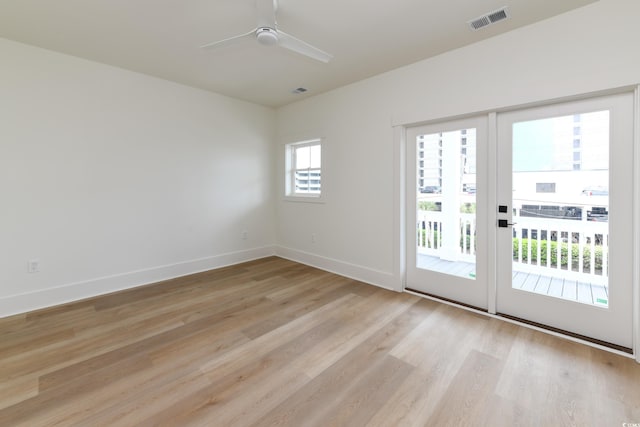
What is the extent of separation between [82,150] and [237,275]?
2430 mm

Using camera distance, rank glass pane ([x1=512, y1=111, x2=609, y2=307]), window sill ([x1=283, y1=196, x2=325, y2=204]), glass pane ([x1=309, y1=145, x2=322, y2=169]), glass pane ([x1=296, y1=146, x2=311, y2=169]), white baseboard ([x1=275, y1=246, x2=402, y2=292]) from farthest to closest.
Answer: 1. glass pane ([x1=296, y1=146, x2=311, y2=169])
2. glass pane ([x1=309, y1=145, x2=322, y2=169])
3. window sill ([x1=283, y1=196, x2=325, y2=204])
4. white baseboard ([x1=275, y1=246, x2=402, y2=292])
5. glass pane ([x1=512, y1=111, x2=609, y2=307])

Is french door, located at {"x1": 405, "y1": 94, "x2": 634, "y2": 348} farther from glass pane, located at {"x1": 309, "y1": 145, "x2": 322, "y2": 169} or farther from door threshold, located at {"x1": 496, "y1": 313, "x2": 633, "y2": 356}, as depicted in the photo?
glass pane, located at {"x1": 309, "y1": 145, "x2": 322, "y2": 169}

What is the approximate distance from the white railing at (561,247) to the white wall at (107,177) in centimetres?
372

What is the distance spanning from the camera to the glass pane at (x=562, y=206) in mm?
2283

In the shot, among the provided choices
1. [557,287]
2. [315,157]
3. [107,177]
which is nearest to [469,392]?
[557,287]

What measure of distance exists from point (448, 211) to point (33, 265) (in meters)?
4.60

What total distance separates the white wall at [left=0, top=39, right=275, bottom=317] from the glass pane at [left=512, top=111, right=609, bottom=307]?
12.9 ft

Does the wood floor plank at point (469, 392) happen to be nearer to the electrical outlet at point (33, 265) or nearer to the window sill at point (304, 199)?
the window sill at point (304, 199)

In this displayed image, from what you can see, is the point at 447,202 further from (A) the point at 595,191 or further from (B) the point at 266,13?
(B) the point at 266,13

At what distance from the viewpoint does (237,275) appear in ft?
13.4

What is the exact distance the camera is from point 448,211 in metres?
3.16

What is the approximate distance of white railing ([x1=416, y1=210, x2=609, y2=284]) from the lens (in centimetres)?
231

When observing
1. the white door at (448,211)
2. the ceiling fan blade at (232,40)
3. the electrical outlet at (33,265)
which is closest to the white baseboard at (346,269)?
the white door at (448,211)

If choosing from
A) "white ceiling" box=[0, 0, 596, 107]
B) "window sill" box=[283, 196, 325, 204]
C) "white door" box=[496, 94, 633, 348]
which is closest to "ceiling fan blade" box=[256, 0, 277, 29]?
"white ceiling" box=[0, 0, 596, 107]
